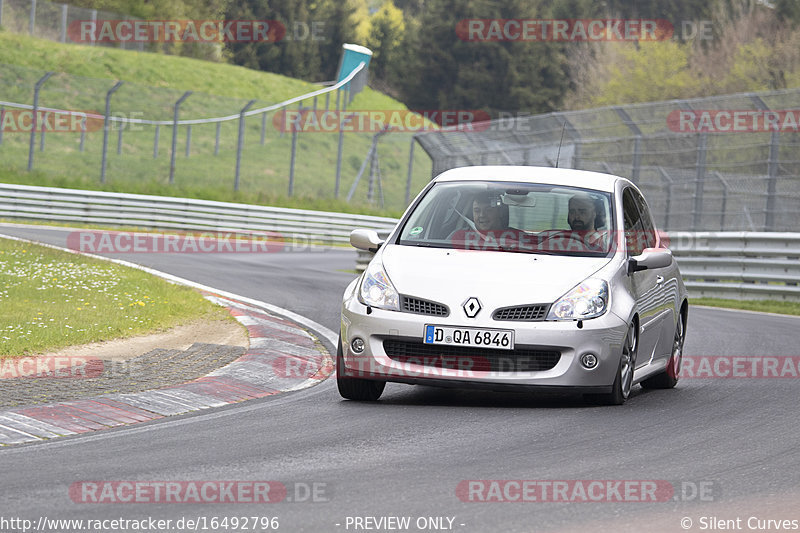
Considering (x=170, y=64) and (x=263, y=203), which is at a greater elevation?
(x=170, y=64)

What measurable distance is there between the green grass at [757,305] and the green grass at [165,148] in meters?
17.6

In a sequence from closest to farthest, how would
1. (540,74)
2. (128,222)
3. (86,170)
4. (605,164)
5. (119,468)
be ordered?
(119,468)
(605,164)
(128,222)
(86,170)
(540,74)

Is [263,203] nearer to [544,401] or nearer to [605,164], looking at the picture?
[605,164]

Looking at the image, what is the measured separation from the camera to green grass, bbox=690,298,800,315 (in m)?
17.8

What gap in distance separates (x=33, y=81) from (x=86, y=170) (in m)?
4.20

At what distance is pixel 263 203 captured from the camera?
37.2m

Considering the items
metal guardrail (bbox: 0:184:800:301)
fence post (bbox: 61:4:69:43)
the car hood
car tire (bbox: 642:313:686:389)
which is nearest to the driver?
the car hood

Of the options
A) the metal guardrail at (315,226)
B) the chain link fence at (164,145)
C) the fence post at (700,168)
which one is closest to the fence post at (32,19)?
the chain link fence at (164,145)

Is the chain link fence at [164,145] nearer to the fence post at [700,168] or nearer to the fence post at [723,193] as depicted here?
the fence post at [700,168]

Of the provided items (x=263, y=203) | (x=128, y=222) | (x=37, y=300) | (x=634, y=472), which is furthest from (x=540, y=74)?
(x=634, y=472)

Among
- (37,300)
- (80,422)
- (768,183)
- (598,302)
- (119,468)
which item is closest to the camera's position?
(119,468)

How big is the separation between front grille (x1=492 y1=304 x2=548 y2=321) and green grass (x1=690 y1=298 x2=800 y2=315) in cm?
1050

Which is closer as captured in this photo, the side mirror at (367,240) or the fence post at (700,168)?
the side mirror at (367,240)

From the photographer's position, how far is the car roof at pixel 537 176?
932 cm
